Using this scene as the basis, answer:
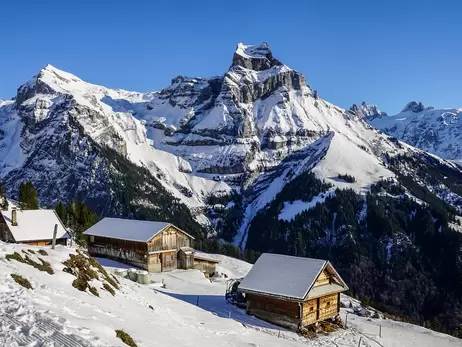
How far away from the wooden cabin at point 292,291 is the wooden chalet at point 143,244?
23.3 m

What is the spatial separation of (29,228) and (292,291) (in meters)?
37.3

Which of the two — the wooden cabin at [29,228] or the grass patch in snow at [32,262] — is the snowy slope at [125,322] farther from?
the wooden cabin at [29,228]

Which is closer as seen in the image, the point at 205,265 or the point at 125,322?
the point at 125,322

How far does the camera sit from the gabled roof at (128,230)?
6431 cm

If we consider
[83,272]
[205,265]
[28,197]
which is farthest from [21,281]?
[28,197]

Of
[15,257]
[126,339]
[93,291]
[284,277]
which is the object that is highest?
[15,257]

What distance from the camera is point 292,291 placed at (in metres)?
39.7

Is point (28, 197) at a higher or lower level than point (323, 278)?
higher

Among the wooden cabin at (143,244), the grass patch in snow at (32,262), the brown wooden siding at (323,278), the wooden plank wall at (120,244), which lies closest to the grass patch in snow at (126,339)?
the grass patch in snow at (32,262)

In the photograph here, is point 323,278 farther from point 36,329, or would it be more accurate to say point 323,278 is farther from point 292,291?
point 36,329

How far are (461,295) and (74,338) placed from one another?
566 feet

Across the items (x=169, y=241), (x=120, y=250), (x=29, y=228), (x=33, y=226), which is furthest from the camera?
(x=169, y=241)

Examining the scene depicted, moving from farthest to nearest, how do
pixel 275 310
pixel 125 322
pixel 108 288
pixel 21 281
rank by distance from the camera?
pixel 275 310, pixel 108 288, pixel 21 281, pixel 125 322

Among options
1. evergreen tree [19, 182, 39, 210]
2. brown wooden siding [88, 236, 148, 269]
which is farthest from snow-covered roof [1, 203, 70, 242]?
evergreen tree [19, 182, 39, 210]
